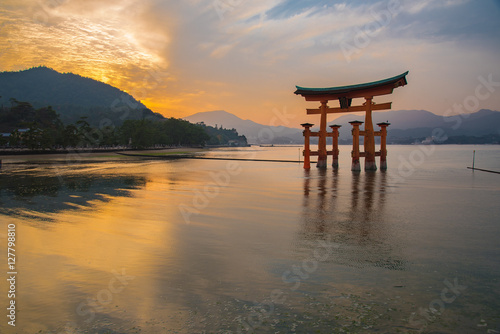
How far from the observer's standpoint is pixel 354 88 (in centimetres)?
2627

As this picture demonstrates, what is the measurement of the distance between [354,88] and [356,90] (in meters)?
0.47

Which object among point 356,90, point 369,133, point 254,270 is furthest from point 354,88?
point 254,270

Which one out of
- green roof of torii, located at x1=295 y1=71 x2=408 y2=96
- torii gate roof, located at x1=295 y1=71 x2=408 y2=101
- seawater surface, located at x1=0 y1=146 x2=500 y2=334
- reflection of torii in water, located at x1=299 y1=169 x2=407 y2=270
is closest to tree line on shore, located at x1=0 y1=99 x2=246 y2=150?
green roof of torii, located at x1=295 y1=71 x2=408 y2=96

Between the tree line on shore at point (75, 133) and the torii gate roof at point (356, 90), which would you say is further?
the tree line on shore at point (75, 133)

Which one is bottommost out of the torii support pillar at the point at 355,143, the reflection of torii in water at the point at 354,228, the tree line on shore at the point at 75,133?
the reflection of torii in water at the point at 354,228

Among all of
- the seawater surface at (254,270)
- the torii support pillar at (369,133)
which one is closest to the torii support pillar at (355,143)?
the torii support pillar at (369,133)

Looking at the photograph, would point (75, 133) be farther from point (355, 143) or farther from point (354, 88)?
point (354, 88)

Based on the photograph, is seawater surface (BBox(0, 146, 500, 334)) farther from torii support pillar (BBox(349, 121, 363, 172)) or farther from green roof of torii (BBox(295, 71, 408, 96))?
torii support pillar (BBox(349, 121, 363, 172))

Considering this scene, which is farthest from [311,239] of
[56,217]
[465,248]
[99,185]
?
[99,185]

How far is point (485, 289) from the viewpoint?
4672mm

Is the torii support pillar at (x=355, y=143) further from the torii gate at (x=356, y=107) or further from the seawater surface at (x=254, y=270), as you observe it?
the seawater surface at (x=254, y=270)

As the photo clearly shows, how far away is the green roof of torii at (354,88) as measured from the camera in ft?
78.1

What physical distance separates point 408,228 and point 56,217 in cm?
1032

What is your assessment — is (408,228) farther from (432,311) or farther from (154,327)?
(154,327)
